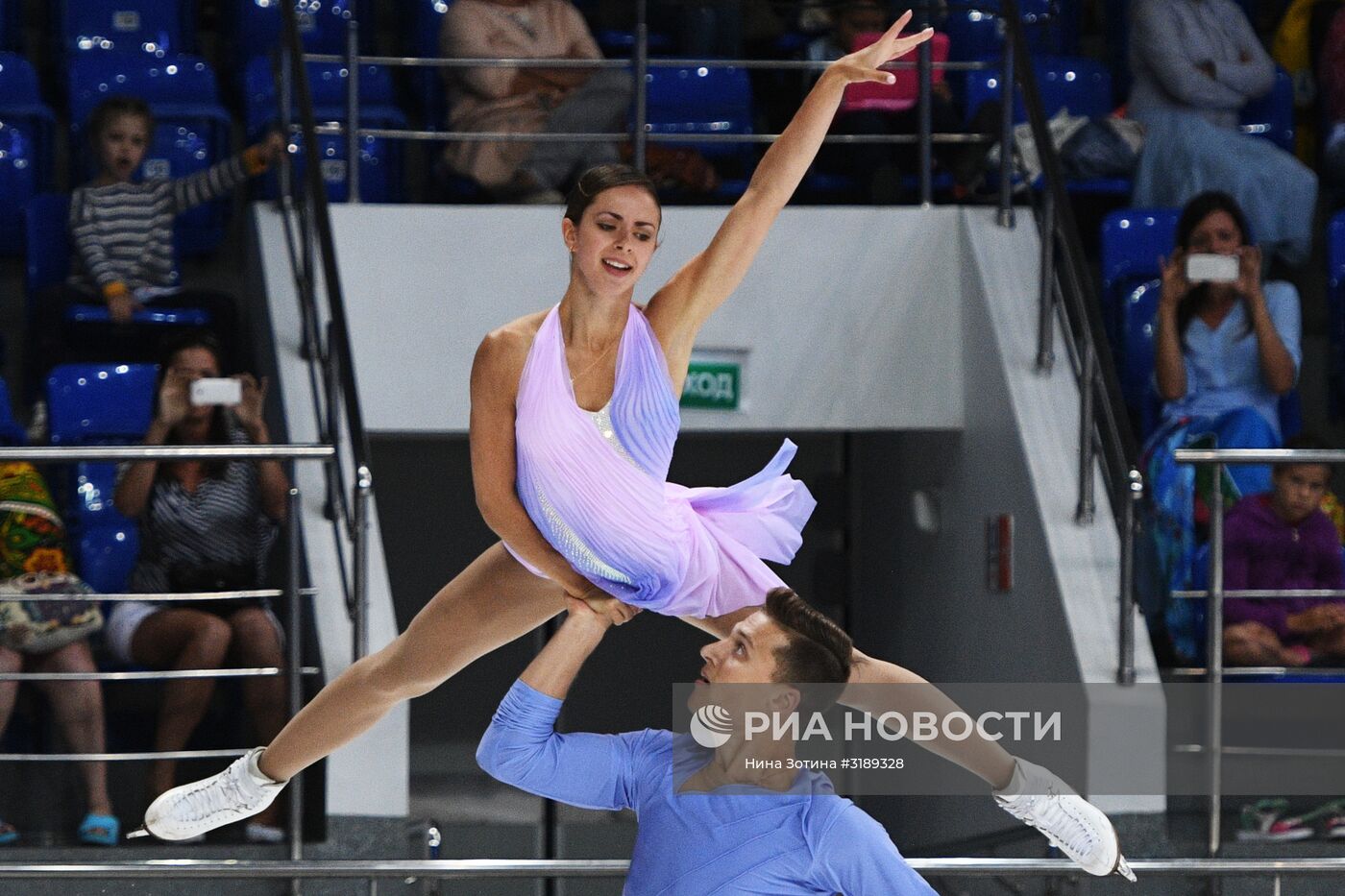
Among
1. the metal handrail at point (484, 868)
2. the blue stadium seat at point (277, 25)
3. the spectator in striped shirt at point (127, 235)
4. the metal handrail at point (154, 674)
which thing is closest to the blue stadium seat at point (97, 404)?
the spectator in striped shirt at point (127, 235)

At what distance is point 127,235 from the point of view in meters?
5.24

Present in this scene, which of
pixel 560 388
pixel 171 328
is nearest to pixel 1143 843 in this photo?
pixel 560 388

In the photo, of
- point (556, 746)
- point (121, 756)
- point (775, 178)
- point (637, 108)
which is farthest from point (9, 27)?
point (556, 746)

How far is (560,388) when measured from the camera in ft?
9.39

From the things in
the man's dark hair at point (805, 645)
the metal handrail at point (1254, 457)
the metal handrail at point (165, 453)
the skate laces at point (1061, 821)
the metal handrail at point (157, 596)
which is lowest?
the skate laces at point (1061, 821)

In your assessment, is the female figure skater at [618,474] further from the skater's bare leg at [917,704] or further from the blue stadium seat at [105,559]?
the blue stadium seat at [105,559]

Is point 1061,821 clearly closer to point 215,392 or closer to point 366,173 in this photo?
point 215,392

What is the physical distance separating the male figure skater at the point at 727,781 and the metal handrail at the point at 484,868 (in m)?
0.59

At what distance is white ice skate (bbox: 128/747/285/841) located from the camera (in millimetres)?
3242

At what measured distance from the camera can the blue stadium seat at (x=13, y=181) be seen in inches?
227

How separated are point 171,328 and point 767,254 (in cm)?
165

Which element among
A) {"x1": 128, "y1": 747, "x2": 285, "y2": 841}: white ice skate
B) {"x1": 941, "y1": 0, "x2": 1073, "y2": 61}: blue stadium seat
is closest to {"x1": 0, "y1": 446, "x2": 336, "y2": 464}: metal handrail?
{"x1": 128, "y1": 747, "x2": 285, "y2": 841}: white ice skate

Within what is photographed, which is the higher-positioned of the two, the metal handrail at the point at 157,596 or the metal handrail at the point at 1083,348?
the metal handrail at the point at 1083,348

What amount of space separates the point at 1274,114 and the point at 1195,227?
1.60 metres
